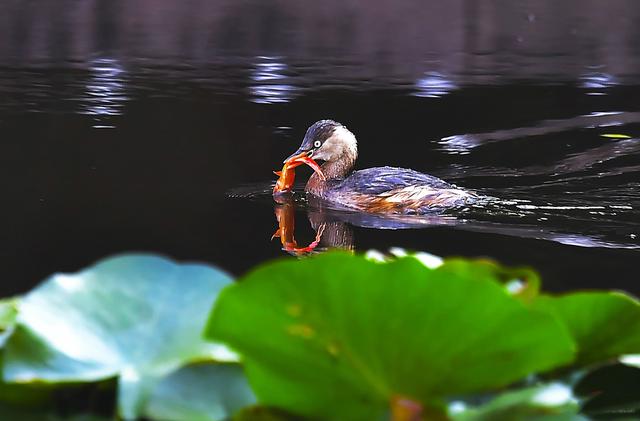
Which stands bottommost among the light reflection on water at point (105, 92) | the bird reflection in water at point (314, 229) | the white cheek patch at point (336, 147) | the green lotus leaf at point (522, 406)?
the bird reflection in water at point (314, 229)

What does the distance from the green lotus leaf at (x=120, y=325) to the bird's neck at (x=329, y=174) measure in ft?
15.9

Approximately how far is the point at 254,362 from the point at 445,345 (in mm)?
149

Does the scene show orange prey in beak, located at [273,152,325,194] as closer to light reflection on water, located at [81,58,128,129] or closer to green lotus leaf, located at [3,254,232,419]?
light reflection on water, located at [81,58,128,129]

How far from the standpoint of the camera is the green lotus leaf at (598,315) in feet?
3.36

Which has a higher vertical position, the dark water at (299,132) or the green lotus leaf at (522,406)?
the green lotus leaf at (522,406)

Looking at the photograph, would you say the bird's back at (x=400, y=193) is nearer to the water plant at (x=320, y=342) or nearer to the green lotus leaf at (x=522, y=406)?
the water plant at (x=320, y=342)

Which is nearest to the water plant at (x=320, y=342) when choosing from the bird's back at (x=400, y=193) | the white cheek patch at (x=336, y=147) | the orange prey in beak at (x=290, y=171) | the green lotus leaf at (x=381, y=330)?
the green lotus leaf at (x=381, y=330)

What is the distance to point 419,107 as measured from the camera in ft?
24.9

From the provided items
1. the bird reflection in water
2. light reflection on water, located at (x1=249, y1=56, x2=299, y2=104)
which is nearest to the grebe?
the bird reflection in water

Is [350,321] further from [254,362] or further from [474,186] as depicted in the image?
[474,186]

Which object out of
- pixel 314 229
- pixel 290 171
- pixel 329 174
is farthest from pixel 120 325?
pixel 329 174

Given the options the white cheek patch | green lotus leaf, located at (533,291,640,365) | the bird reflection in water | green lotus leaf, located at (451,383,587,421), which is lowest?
the bird reflection in water

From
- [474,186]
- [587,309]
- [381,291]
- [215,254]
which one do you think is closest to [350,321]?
[381,291]

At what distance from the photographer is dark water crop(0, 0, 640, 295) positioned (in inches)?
184
